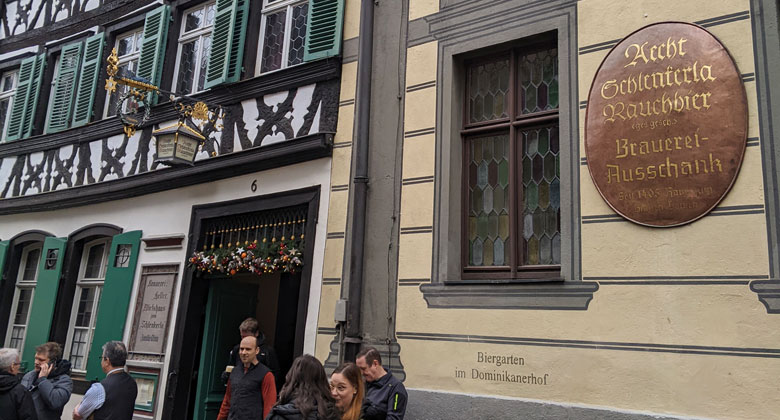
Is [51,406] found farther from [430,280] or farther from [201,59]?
[201,59]

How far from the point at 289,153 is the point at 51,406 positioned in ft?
11.9

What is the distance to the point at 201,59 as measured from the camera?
9758 millimetres

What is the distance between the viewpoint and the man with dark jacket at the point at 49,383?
19.0ft

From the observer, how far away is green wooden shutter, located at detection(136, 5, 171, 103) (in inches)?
390

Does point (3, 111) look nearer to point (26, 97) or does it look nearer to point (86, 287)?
point (26, 97)

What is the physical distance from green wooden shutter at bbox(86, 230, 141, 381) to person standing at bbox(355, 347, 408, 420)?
17.5ft

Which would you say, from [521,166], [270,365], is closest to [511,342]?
[521,166]

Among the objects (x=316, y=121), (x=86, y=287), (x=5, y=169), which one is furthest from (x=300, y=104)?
(x=5, y=169)

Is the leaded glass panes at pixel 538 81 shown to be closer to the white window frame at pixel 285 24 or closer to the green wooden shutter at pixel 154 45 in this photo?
the white window frame at pixel 285 24

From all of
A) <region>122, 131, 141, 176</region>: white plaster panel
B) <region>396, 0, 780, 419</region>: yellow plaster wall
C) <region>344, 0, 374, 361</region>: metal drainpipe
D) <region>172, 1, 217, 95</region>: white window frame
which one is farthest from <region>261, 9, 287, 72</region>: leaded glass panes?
<region>396, 0, 780, 419</region>: yellow plaster wall

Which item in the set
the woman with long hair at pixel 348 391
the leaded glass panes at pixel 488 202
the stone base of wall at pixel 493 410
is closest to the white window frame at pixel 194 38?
the leaded glass panes at pixel 488 202

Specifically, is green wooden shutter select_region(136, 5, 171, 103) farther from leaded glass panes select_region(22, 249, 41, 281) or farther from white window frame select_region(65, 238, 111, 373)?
leaded glass panes select_region(22, 249, 41, 281)

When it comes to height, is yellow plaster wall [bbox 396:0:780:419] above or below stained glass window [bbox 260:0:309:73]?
below

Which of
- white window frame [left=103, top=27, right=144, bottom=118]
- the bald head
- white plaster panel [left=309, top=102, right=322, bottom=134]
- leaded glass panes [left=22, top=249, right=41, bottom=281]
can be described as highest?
white window frame [left=103, top=27, right=144, bottom=118]
